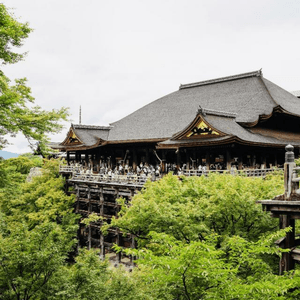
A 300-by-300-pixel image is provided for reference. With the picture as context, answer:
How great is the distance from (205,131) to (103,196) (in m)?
11.3

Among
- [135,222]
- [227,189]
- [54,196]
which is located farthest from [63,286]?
[54,196]

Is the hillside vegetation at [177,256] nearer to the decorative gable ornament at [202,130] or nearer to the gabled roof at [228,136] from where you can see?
the gabled roof at [228,136]

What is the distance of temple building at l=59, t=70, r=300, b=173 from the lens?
21516mm

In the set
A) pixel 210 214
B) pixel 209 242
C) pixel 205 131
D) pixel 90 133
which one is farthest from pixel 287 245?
pixel 90 133

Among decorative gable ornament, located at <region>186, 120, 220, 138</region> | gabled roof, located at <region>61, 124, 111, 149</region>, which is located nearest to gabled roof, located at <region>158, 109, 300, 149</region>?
decorative gable ornament, located at <region>186, 120, 220, 138</region>

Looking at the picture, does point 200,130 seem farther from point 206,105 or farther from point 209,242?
point 209,242

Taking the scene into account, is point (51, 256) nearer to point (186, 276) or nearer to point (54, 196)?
point (186, 276)

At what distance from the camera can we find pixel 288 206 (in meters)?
6.19

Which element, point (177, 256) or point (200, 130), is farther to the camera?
point (200, 130)

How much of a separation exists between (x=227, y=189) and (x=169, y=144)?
461 inches

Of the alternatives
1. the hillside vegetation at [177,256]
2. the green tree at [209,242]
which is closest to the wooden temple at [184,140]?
the green tree at [209,242]

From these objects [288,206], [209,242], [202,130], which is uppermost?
[202,130]

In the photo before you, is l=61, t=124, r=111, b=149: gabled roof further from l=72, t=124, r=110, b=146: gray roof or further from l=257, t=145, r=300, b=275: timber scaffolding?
l=257, t=145, r=300, b=275: timber scaffolding

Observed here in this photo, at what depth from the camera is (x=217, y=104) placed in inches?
1196
